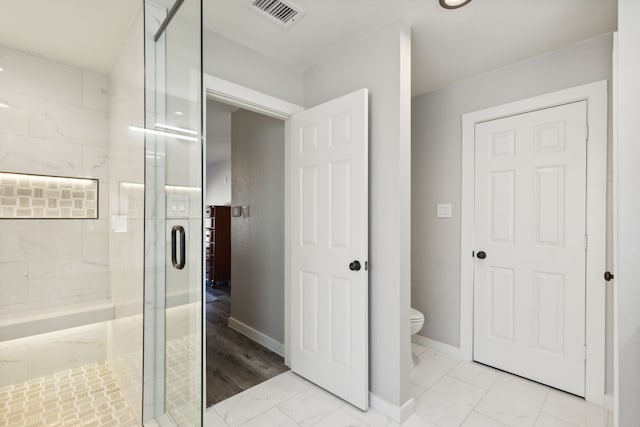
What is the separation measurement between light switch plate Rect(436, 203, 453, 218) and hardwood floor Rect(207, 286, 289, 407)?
180cm

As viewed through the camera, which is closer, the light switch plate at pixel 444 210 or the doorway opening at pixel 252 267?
the doorway opening at pixel 252 267

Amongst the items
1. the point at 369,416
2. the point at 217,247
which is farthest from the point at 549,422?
the point at 217,247

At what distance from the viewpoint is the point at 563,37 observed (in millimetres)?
1911

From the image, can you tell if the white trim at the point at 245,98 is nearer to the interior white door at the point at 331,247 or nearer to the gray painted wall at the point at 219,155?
the interior white door at the point at 331,247

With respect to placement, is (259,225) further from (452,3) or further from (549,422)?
(549,422)

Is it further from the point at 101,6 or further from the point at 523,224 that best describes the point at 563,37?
the point at 101,6

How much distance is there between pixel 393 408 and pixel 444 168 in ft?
6.14

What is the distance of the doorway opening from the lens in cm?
234

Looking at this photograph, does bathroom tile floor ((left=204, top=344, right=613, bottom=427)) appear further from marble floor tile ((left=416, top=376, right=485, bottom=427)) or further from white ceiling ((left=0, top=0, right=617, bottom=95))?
white ceiling ((left=0, top=0, right=617, bottom=95))

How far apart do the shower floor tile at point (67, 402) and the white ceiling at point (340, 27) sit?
2.30 m

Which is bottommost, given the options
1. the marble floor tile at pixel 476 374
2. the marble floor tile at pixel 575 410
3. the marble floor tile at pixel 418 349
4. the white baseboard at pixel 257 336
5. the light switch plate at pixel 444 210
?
the marble floor tile at pixel 418 349

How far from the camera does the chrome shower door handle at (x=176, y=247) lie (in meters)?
1.21

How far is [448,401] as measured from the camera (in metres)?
1.92

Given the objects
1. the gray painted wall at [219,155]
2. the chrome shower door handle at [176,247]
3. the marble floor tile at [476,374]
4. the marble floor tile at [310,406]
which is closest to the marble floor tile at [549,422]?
the marble floor tile at [476,374]
